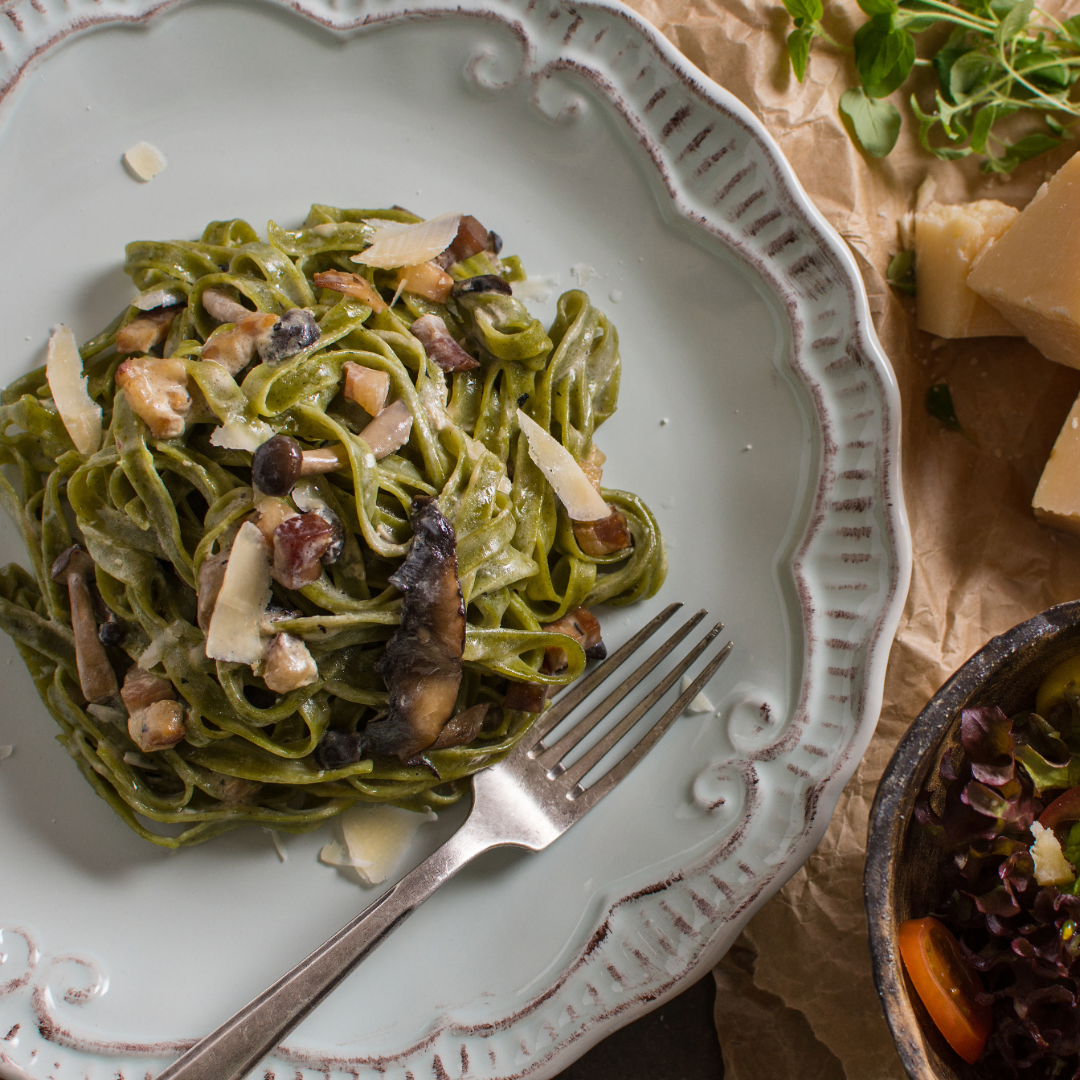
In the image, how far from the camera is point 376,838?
10.4 ft

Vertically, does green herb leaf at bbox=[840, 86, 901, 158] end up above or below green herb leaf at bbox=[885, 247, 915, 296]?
above

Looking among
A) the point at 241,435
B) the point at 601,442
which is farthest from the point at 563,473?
the point at 241,435

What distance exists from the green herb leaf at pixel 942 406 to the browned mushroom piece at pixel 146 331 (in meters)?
2.99

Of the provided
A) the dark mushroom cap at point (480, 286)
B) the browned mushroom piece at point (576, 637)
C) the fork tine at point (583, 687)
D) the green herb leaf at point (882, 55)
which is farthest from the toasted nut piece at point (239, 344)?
the green herb leaf at point (882, 55)

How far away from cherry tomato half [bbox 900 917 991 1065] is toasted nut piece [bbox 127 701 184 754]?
97.0 inches

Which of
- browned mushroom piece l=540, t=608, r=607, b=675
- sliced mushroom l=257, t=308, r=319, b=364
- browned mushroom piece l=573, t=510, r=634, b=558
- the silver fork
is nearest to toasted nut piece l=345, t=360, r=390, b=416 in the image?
sliced mushroom l=257, t=308, r=319, b=364

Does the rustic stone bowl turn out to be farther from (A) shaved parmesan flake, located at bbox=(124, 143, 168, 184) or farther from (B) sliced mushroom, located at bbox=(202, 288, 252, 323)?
(A) shaved parmesan flake, located at bbox=(124, 143, 168, 184)

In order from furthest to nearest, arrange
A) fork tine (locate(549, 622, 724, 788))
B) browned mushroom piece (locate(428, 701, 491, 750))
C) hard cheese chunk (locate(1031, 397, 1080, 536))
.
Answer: hard cheese chunk (locate(1031, 397, 1080, 536)) < fork tine (locate(549, 622, 724, 788)) < browned mushroom piece (locate(428, 701, 491, 750))

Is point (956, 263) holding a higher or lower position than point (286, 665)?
higher

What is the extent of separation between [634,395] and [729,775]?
149 cm

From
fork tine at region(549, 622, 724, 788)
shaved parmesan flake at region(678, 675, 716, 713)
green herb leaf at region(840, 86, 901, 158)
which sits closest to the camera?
fork tine at region(549, 622, 724, 788)

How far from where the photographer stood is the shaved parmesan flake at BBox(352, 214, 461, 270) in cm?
292

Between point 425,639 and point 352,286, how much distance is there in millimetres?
1182

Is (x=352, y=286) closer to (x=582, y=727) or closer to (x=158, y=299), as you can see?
(x=158, y=299)
